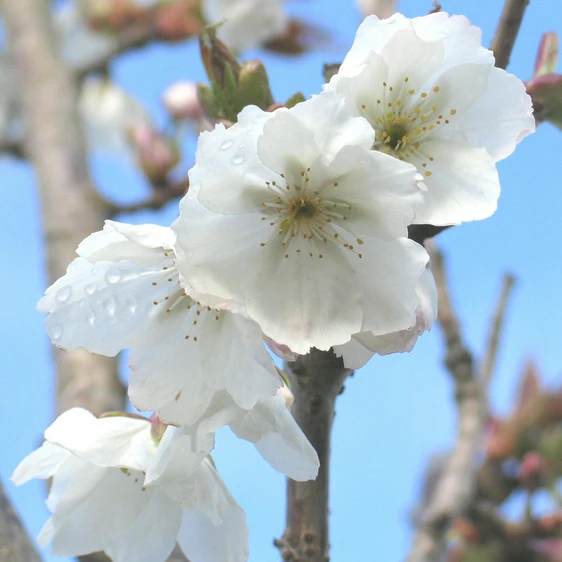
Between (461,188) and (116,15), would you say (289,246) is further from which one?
(116,15)

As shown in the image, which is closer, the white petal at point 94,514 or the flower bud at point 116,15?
the white petal at point 94,514

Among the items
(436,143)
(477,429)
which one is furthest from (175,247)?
(477,429)

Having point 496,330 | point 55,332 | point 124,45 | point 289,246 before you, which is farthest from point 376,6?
point 55,332

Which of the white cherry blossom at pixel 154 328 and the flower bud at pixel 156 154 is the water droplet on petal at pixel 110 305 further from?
the flower bud at pixel 156 154

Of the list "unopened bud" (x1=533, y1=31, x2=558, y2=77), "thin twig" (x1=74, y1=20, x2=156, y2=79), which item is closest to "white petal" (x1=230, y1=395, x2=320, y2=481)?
"unopened bud" (x1=533, y1=31, x2=558, y2=77)

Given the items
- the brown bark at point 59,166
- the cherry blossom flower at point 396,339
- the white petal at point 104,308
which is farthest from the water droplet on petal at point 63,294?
the brown bark at point 59,166

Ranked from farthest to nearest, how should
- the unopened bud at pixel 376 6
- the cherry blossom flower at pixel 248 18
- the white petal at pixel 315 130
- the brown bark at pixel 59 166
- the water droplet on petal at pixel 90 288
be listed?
the cherry blossom flower at pixel 248 18 < the unopened bud at pixel 376 6 < the brown bark at pixel 59 166 < the water droplet on petal at pixel 90 288 < the white petal at pixel 315 130
